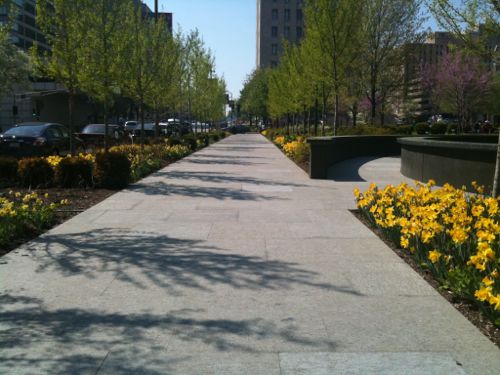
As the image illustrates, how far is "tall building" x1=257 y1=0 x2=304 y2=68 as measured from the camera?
11544 centimetres

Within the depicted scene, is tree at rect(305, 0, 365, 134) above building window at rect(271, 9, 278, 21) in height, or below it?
below

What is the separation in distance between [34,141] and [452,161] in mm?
13869

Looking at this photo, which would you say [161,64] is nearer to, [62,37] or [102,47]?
[102,47]

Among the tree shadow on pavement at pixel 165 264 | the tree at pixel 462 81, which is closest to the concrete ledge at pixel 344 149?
the tree shadow on pavement at pixel 165 264

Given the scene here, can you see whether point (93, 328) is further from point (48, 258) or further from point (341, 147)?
point (341, 147)

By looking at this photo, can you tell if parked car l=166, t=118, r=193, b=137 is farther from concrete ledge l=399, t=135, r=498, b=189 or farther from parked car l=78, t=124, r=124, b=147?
concrete ledge l=399, t=135, r=498, b=189

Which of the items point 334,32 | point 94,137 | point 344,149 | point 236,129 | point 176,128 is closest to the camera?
point 334,32

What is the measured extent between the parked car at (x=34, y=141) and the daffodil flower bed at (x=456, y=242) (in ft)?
49.0

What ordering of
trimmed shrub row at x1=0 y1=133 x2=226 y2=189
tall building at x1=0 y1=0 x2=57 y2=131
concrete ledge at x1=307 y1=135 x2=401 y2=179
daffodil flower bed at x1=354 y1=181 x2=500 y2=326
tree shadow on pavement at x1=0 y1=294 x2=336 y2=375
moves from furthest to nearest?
tall building at x1=0 y1=0 x2=57 y2=131 < concrete ledge at x1=307 y1=135 x2=401 y2=179 < trimmed shrub row at x1=0 y1=133 x2=226 y2=189 < daffodil flower bed at x1=354 y1=181 x2=500 y2=326 < tree shadow on pavement at x1=0 y1=294 x2=336 y2=375

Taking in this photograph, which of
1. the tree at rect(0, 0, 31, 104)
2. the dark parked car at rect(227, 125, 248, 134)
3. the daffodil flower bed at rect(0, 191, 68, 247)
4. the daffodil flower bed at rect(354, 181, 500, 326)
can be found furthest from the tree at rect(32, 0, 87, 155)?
the dark parked car at rect(227, 125, 248, 134)

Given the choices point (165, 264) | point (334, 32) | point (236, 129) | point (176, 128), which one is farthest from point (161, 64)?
point (236, 129)

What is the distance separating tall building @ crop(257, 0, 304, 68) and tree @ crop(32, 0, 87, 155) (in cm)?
10185

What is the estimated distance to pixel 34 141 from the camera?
1986cm

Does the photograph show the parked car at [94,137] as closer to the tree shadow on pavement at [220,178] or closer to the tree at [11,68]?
the tree shadow on pavement at [220,178]
